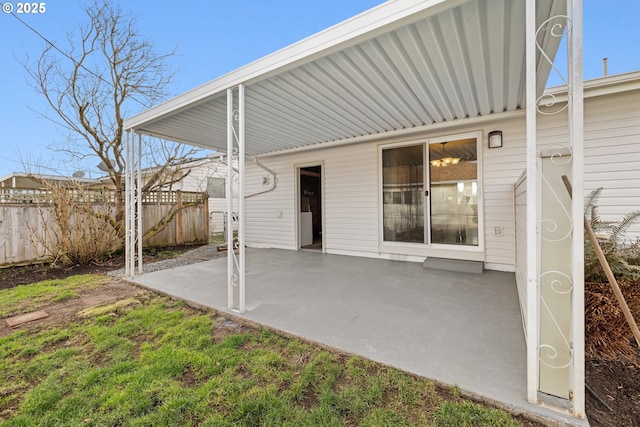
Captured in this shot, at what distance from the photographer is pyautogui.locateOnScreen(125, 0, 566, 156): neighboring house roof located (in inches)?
80.9

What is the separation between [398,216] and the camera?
526 centimetres

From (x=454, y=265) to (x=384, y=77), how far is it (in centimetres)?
313

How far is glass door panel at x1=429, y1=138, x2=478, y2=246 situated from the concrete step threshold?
12.8 inches

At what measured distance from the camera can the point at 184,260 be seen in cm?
584

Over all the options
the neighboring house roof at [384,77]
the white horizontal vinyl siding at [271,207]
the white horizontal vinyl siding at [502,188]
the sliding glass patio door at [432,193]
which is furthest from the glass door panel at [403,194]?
the white horizontal vinyl siding at [271,207]

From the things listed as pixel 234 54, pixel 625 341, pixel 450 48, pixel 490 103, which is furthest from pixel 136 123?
pixel 234 54

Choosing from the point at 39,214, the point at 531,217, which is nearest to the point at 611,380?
the point at 531,217

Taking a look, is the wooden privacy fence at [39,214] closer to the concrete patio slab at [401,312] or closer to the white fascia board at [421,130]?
the concrete patio slab at [401,312]

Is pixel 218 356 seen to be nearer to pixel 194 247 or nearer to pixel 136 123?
pixel 136 123

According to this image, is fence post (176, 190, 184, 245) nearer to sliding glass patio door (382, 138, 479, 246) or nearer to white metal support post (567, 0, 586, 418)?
sliding glass patio door (382, 138, 479, 246)

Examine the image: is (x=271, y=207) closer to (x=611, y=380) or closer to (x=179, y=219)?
(x=179, y=219)

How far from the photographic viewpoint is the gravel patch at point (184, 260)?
4.99 meters

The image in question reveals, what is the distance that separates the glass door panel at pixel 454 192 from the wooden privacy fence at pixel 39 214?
6.57m

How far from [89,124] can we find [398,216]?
7437 mm
